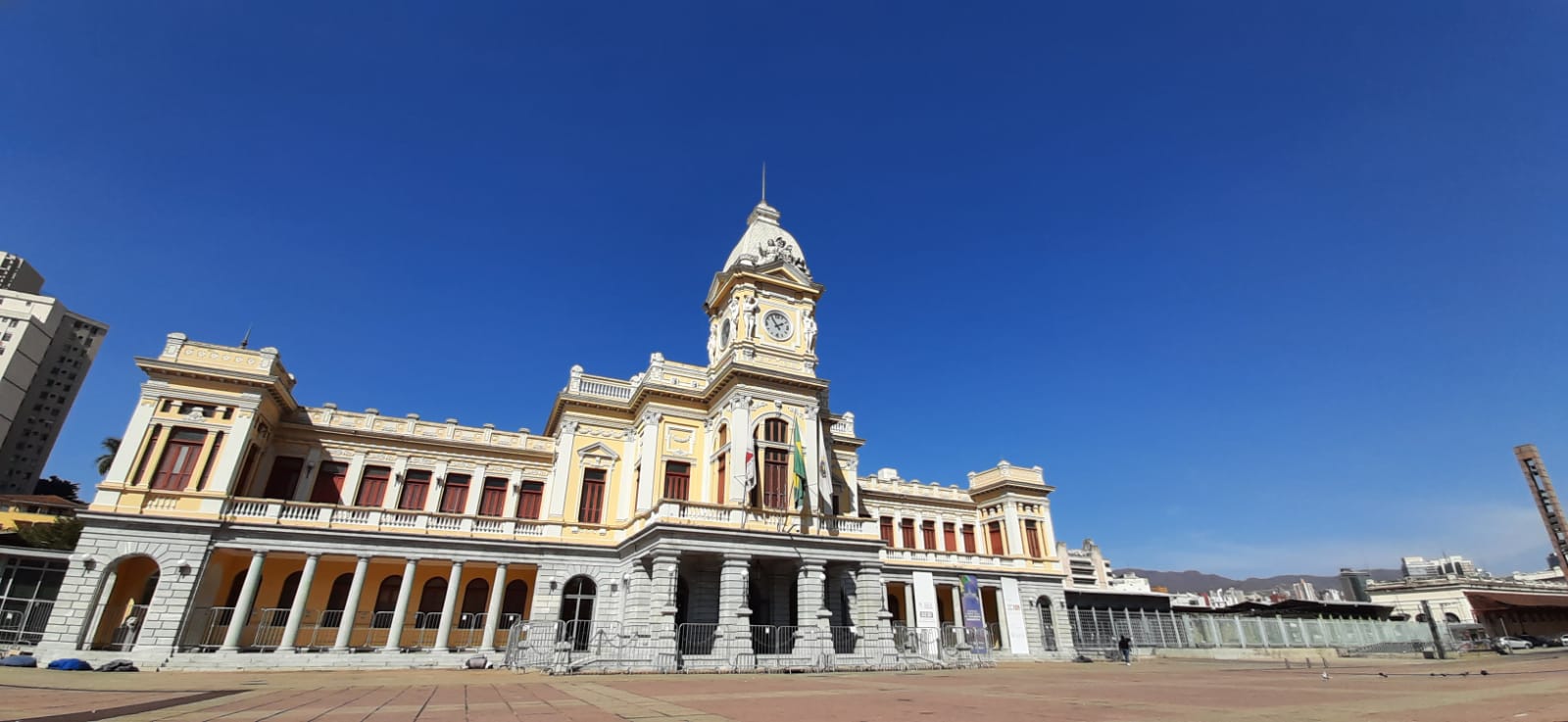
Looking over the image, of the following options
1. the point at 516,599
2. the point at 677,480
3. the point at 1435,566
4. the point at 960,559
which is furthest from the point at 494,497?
the point at 1435,566

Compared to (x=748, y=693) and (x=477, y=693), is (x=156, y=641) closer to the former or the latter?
(x=477, y=693)

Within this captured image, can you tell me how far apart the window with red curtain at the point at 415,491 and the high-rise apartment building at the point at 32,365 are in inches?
2992

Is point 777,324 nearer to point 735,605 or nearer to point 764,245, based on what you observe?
point 764,245

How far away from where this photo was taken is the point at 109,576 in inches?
807

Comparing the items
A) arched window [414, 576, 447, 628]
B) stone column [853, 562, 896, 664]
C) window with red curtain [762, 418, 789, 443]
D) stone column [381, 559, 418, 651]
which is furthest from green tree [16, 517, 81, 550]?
stone column [853, 562, 896, 664]

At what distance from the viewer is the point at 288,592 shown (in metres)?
24.3

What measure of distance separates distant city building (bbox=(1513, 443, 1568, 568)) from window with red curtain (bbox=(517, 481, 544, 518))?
8078 cm

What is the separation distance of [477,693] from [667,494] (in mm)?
14354

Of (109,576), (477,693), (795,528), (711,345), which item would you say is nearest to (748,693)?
(477,693)

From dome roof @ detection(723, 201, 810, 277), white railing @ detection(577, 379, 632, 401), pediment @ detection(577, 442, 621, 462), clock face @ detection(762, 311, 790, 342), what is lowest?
pediment @ detection(577, 442, 621, 462)

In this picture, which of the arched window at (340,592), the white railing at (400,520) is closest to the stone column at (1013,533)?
the white railing at (400,520)

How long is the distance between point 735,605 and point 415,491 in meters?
15.7

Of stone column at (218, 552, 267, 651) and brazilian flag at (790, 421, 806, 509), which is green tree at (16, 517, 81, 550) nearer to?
stone column at (218, 552, 267, 651)

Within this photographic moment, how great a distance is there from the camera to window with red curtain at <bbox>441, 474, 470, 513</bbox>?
27.7 m
